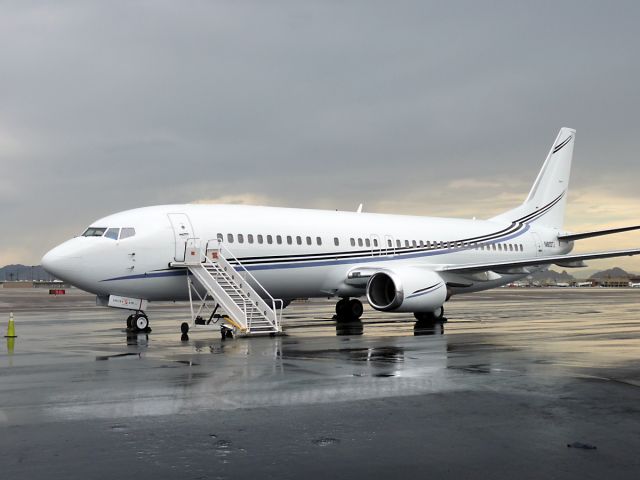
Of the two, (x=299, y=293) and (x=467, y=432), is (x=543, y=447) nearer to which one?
(x=467, y=432)

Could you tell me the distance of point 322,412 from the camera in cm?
896

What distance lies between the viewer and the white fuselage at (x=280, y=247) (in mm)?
22719

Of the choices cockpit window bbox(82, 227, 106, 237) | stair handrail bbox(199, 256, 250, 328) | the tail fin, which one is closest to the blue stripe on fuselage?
stair handrail bbox(199, 256, 250, 328)

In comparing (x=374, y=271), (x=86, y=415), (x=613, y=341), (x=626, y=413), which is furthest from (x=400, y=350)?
(x=374, y=271)

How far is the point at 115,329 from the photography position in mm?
25047

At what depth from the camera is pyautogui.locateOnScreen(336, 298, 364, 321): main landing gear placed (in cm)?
3105

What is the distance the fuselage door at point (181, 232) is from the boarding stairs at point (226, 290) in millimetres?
143

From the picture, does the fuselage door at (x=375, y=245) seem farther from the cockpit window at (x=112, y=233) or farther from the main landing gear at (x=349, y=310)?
the cockpit window at (x=112, y=233)

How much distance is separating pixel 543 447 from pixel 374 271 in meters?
20.2

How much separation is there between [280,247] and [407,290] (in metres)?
4.67

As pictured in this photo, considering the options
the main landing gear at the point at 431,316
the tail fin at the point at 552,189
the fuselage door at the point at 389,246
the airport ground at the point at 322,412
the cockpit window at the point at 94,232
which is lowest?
the airport ground at the point at 322,412

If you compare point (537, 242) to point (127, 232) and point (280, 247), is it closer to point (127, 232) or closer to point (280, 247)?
point (280, 247)

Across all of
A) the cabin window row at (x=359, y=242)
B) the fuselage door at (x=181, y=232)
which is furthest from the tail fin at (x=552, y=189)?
the fuselage door at (x=181, y=232)

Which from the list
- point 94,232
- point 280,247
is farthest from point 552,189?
point 94,232
